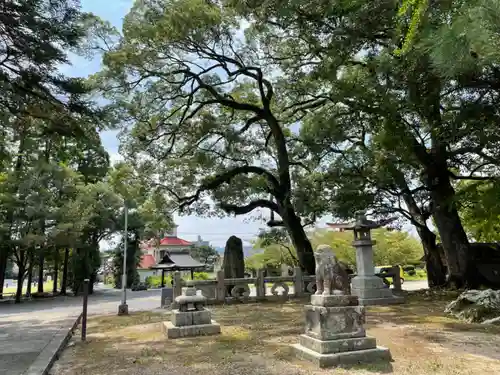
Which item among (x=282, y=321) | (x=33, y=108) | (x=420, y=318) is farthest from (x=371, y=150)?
(x=33, y=108)

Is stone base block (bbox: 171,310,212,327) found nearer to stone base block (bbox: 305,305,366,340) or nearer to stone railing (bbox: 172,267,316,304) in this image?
stone base block (bbox: 305,305,366,340)

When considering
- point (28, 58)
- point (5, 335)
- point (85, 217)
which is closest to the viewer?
point (28, 58)

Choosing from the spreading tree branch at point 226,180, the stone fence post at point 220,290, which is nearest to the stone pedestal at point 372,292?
the stone fence post at point 220,290

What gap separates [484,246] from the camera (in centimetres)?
1605

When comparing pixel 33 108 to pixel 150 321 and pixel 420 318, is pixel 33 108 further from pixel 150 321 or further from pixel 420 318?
pixel 420 318

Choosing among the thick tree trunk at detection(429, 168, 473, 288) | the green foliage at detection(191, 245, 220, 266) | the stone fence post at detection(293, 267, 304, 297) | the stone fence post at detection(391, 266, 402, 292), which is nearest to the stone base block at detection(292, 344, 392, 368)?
the stone fence post at detection(293, 267, 304, 297)

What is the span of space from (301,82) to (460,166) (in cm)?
670

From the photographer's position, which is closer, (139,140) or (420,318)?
(420,318)

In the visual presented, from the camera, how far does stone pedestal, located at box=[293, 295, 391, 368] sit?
5277 millimetres

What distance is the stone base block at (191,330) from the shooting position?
7.67 meters

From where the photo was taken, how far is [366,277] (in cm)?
1235

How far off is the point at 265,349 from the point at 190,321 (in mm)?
2221

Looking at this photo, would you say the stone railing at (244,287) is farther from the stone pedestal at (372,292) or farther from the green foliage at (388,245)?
the green foliage at (388,245)

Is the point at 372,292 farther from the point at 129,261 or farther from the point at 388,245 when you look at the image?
the point at 129,261
